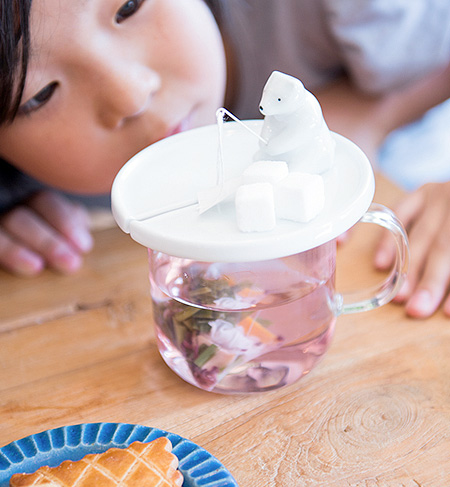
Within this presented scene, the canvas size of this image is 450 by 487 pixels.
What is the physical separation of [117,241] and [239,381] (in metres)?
0.32

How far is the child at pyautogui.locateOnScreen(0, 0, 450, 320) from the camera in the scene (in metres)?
0.62

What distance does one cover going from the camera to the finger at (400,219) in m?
0.66

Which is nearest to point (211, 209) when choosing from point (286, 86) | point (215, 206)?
point (215, 206)

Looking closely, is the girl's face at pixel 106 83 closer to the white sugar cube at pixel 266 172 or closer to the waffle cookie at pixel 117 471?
the white sugar cube at pixel 266 172

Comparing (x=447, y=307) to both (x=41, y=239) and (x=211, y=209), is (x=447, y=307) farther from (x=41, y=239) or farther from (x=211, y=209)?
(x=41, y=239)

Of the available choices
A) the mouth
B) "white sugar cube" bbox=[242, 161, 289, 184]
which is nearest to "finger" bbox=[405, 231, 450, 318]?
"white sugar cube" bbox=[242, 161, 289, 184]

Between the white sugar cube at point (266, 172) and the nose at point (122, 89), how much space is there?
0.81ft

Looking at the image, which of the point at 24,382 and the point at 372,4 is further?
the point at 372,4

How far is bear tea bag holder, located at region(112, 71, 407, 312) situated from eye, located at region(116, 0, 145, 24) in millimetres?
198

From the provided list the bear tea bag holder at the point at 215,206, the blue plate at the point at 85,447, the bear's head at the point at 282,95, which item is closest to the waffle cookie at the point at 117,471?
the blue plate at the point at 85,447

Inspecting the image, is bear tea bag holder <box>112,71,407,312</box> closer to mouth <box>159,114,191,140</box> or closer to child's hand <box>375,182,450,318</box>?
child's hand <box>375,182,450,318</box>

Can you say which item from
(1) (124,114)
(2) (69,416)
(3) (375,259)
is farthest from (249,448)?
(1) (124,114)

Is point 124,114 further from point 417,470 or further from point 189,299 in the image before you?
point 417,470

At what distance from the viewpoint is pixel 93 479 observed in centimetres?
39
